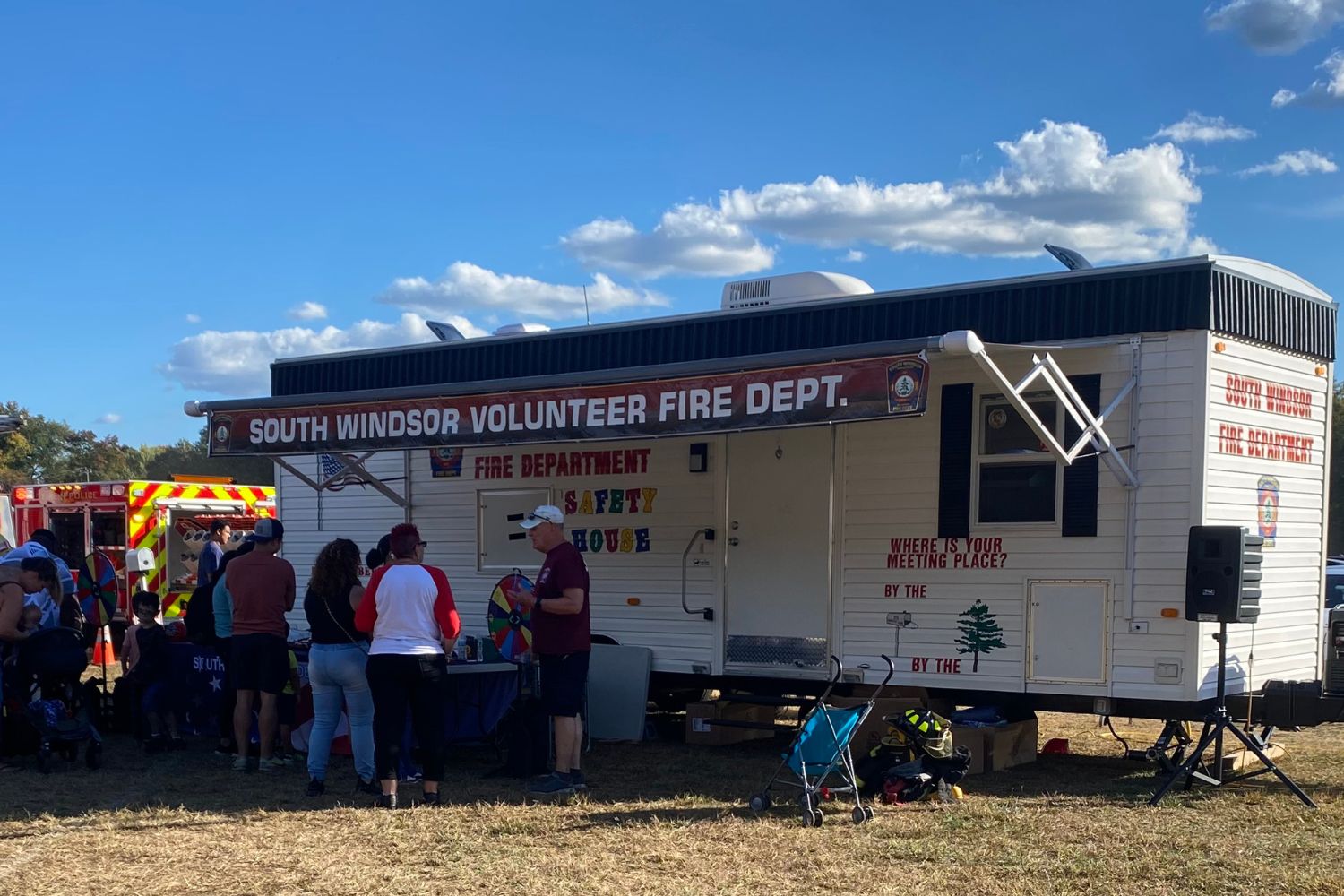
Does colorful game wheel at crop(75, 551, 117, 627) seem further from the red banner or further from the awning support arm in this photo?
the red banner

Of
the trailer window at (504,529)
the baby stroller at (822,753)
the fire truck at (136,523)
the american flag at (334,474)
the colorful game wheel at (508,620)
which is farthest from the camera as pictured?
the fire truck at (136,523)

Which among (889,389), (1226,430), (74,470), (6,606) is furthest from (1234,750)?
(74,470)

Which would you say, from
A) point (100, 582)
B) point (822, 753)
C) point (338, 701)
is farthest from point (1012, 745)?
point (100, 582)

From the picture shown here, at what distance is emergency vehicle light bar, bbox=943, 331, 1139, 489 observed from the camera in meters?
7.70

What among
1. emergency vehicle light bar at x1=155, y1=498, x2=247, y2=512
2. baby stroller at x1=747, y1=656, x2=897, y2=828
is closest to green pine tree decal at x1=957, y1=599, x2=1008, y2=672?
baby stroller at x1=747, y1=656, x2=897, y2=828

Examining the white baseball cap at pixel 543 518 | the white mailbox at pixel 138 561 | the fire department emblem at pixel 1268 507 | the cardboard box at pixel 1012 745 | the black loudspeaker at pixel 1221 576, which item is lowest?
the cardboard box at pixel 1012 745

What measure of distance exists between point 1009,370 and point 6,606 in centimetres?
661

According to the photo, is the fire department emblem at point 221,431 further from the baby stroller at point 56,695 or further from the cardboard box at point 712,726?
the cardboard box at point 712,726

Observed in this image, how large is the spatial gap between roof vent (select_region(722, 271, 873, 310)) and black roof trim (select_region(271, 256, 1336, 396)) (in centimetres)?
29

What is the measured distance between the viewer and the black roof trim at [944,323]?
8258 millimetres

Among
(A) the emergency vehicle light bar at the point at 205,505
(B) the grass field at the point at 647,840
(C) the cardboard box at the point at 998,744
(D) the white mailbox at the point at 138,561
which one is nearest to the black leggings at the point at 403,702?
(B) the grass field at the point at 647,840

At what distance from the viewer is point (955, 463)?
898cm

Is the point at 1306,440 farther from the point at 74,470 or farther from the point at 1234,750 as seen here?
the point at 74,470

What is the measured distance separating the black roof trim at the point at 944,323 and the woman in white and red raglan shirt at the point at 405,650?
2304 mm
